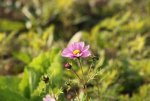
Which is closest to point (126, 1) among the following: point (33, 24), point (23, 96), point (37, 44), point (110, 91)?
point (33, 24)

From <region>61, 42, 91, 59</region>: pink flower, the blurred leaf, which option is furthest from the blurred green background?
<region>61, 42, 91, 59</region>: pink flower

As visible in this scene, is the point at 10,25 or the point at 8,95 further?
the point at 10,25

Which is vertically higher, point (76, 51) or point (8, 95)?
point (8, 95)

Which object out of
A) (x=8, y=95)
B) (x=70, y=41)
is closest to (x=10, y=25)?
(x=70, y=41)

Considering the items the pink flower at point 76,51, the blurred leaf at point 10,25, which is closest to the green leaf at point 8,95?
the pink flower at point 76,51

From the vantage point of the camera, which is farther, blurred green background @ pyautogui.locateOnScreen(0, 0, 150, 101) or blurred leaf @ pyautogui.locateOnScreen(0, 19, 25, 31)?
blurred leaf @ pyautogui.locateOnScreen(0, 19, 25, 31)

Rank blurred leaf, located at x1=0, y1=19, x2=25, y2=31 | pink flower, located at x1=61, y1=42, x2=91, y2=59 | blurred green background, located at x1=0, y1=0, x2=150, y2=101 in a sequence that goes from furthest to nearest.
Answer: blurred leaf, located at x1=0, y1=19, x2=25, y2=31, blurred green background, located at x1=0, y1=0, x2=150, y2=101, pink flower, located at x1=61, y1=42, x2=91, y2=59

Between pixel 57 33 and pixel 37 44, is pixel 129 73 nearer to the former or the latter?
pixel 37 44

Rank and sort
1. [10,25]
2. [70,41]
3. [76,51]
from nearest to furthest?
1. [76,51]
2. [70,41]
3. [10,25]

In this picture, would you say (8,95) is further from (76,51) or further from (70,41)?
(70,41)

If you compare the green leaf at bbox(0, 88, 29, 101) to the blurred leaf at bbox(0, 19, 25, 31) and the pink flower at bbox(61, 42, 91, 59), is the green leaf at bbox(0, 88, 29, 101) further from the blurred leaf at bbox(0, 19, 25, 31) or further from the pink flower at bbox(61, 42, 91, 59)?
the blurred leaf at bbox(0, 19, 25, 31)
